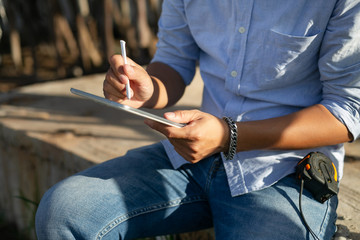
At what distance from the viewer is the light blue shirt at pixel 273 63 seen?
1.03 metres

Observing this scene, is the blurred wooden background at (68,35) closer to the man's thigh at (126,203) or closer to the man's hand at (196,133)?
the man's thigh at (126,203)

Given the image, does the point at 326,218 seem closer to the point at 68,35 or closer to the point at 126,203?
the point at 126,203

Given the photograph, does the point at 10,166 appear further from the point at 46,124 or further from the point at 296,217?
the point at 296,217

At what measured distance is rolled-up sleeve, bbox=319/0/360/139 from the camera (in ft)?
3.25

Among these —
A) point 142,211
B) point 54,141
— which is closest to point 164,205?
point 142,211

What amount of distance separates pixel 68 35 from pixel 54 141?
2.38 metres

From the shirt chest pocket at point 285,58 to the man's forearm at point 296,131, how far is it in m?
0.10

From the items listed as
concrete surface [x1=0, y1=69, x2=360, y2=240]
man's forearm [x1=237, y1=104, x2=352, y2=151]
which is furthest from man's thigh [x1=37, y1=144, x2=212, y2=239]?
concrete surface [x1=0, y1=69, x2=360, y2=240]

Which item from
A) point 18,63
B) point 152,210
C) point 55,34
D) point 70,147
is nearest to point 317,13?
point 152,210

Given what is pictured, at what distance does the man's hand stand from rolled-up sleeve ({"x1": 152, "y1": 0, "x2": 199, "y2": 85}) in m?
0.40

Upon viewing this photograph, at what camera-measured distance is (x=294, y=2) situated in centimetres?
105

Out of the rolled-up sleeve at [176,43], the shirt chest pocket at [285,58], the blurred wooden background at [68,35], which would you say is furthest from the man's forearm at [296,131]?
the blurred wooden background at [68,35]

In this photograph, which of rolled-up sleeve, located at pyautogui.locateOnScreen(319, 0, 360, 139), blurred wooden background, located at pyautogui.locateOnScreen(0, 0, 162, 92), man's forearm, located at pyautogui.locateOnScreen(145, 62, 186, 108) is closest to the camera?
rolled-up sleeve, located at pyautogui.locateOnScreen(319, 0, 360, 139)

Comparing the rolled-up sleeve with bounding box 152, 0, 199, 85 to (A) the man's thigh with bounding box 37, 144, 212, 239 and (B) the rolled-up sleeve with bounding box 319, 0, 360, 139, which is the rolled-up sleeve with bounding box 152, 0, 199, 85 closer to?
(A) the man's thigh with bounding box 37, 144, 212, 239
